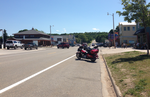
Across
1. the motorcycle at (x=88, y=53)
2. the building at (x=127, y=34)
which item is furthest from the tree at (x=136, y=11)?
→ the building at (x=127, y=34)

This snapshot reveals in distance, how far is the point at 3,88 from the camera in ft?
20.4

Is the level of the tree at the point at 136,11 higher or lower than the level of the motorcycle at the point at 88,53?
higher

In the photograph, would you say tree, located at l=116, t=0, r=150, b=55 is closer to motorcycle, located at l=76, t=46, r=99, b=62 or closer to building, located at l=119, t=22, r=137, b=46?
motorcycle, located at l=76, t=46, r=99, b=62

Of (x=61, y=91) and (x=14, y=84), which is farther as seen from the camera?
(x=14, y=84)

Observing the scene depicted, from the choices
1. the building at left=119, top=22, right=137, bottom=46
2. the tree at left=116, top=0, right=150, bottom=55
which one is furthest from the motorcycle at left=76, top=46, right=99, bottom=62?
the building at left=119, top=22, right=137, bottom=46

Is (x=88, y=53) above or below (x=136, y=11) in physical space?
below

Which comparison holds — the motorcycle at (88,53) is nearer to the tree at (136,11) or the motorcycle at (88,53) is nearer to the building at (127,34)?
the tree at (136,11)

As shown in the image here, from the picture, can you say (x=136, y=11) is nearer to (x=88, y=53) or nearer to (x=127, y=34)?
(x=88, y=53)

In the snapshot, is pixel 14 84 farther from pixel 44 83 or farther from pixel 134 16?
pixel 134 16

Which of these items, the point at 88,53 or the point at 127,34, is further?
the point at 127,34

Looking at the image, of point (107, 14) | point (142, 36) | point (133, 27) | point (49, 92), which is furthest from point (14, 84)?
point (133, 27)

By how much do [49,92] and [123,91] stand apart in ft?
8.80

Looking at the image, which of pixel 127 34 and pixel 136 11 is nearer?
pixel 136 11

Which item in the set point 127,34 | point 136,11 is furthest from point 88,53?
point 127,34
